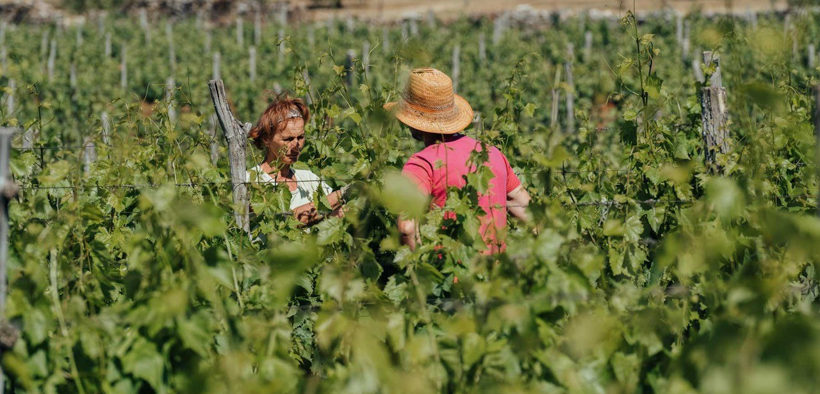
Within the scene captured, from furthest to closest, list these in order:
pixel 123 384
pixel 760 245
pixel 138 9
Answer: pixel 138 9 < pixel 760 245 < pixel 123 384

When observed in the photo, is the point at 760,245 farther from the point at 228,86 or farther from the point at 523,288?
the point at 228,86

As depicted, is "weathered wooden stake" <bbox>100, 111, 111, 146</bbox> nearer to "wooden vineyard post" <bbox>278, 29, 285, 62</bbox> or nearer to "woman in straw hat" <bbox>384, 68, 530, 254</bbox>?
"wooden vineyard post" <bbox>278, 29, 285, 62</bbox>

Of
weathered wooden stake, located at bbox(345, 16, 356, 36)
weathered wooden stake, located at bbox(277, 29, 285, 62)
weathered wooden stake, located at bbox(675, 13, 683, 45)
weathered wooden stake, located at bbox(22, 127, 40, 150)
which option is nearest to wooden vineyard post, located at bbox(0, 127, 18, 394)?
weathered wooden stake, located at bbox(277, 29, 285, 62)

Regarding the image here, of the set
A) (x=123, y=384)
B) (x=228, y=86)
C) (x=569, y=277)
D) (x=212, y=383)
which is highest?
(x=569, y=277)

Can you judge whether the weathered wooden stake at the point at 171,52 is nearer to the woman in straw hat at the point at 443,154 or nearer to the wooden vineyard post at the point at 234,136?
the wooden vineyard post at the point at 234,136

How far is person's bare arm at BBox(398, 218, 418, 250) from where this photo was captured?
2.86 m

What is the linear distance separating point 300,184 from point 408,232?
86cm

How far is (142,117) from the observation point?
11.6 feet

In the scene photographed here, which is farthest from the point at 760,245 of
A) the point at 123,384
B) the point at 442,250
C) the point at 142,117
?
the point at 142,117

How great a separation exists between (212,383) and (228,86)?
12033 mm

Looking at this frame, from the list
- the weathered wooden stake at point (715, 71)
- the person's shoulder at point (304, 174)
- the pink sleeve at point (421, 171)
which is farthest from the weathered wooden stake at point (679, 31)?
the pink sleeve at point (421, 171)

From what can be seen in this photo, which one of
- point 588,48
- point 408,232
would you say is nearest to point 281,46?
point 588,48

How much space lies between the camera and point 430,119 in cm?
319

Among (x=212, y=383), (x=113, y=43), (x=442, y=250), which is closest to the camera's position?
(x=212, y=383)
